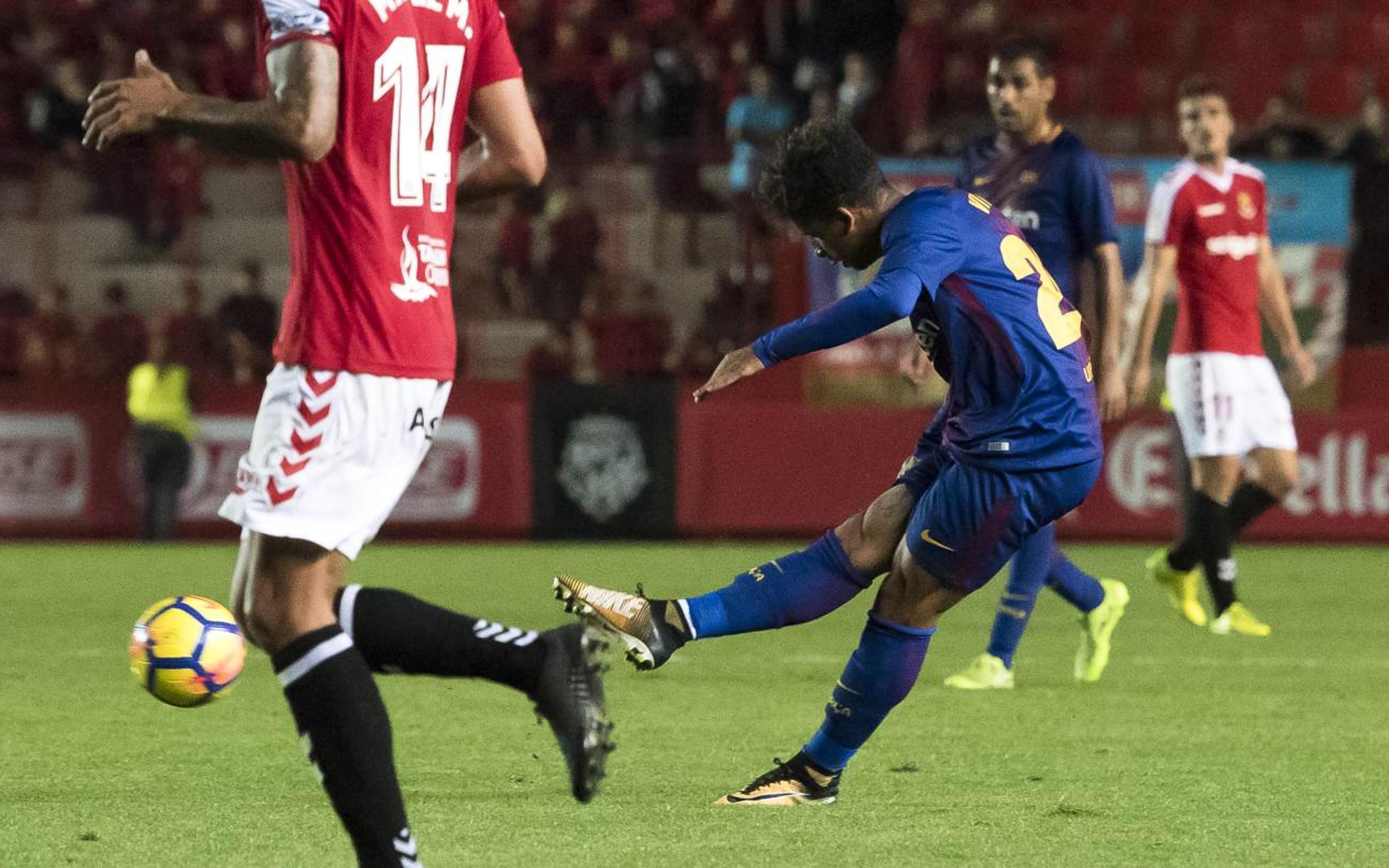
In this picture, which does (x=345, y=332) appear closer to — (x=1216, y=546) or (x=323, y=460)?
(x=323, y=460)

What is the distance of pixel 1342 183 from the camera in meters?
15.8

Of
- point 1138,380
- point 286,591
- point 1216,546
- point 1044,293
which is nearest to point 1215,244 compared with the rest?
point 1138,380

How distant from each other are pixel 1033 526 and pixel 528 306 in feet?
38.8

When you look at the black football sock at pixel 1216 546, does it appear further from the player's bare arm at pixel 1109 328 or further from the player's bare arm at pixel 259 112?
the player's bare arm at pixel 259 112

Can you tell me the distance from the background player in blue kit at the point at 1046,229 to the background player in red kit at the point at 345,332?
3.56 meters

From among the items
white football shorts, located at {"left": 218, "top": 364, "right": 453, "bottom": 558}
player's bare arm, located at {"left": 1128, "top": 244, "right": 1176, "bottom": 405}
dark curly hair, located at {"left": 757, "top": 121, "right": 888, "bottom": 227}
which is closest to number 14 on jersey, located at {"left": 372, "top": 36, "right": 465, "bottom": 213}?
white football shorts, located at {"left": 218, "top": 364, "right": 453, "bottom": 558}

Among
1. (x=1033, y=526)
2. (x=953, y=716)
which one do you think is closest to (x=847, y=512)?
(x=953, y=716)

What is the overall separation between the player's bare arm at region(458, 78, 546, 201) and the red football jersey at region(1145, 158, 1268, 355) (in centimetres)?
532

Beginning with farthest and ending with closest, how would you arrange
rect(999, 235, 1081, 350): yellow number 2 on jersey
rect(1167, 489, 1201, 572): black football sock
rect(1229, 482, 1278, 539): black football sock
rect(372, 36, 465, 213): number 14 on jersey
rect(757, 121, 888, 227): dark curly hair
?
1. rect(1229, 482, 1278, 539): black football sock
2. rect(1167, 489, 1201, 572): black football sock
3. rect(999, 235, 1081, 350): yellow number 2 on jersey
4. rect(757, 121, 888, 227): dark curly hair
5. rect(372, 36, 465, 213): number 14 on jersey

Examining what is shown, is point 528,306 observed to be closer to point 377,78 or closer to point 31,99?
point 31,99

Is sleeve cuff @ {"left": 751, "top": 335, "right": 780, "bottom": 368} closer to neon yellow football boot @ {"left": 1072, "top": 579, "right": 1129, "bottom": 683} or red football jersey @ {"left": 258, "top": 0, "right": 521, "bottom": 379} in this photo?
red football jersey @ {"left": 258, "top": 0, "right": 521, "bottom": 379}

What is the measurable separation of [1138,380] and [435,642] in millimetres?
4985

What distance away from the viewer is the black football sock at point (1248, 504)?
9.97 meters

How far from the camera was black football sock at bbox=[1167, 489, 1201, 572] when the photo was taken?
9.50 m
